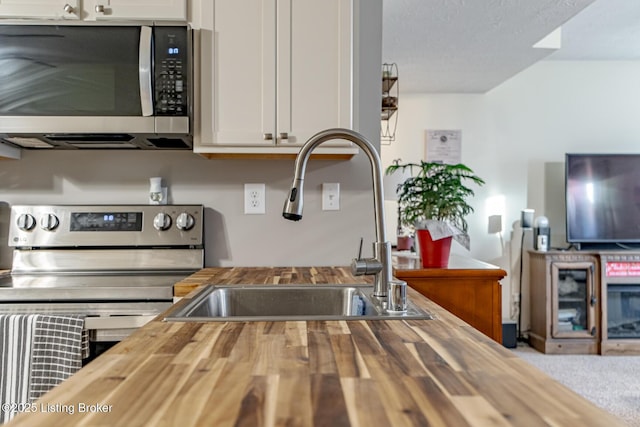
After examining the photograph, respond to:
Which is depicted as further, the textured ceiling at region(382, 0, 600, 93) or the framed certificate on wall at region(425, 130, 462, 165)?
the framed certificate on wall at region(425, 130, 462, 165)

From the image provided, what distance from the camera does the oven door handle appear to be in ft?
4.65

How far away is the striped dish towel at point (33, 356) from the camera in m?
1.31

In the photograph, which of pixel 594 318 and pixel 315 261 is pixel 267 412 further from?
pixel 594 318

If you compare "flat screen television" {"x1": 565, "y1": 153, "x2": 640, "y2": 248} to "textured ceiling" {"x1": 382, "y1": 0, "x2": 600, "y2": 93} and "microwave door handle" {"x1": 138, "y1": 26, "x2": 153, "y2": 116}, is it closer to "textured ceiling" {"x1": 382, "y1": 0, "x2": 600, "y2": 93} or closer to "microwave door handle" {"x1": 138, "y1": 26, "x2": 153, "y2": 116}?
"textured ceiling" {"x1": 382, "y1": 0, "x2": 600, "y2": 93}

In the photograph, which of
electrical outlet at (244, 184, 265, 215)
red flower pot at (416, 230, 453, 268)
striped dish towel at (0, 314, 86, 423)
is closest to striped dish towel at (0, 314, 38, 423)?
striped dish towel at (0, 314, 86, 423)

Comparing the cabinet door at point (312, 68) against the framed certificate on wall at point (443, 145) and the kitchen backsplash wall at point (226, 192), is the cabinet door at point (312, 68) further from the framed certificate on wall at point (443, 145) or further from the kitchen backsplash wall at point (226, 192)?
the framed certificate on wall at point (443, 145)

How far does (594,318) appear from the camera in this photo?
3670 millimetres

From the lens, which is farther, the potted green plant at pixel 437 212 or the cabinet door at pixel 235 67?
the potted green plant at pixel 437 212

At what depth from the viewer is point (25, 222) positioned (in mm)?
1813

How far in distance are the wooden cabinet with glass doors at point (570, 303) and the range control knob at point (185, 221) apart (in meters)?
3.03

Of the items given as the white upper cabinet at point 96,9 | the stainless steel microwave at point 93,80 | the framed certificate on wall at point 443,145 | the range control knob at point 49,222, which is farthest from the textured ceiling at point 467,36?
the range control knob at point 49,222

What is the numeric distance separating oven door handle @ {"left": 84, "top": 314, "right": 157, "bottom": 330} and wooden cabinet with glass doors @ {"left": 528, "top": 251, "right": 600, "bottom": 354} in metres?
3.32

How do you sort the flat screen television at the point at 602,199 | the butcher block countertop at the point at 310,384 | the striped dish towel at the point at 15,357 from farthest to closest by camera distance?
the flat screen television at the point at 602,199
the striped dish towel at the point at 15,357
the butcher block countertop at the point at 310,384

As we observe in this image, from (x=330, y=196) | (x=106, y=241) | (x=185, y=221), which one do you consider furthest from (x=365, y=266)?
(x=106, y=241)
